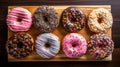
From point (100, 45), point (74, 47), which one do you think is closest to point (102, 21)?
point (100, 45)

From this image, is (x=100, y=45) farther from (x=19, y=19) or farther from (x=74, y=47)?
(x=19, y=19)

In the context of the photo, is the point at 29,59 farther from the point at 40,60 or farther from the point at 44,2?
the point at 44,2

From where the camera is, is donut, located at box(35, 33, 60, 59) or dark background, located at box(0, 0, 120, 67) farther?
dark background, located at box(0, 0, 120, 67)

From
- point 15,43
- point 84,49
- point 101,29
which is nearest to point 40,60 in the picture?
point 15,43

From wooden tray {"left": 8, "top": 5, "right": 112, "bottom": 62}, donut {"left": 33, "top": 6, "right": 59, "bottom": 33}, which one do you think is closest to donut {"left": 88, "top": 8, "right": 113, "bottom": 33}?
wooden tray {"left": 8, "top": 5, "right": 112, "bottom": 62}

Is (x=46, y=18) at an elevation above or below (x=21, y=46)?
above

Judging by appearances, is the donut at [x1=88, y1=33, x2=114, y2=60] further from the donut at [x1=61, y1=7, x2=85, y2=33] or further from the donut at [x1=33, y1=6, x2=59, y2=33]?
the donut at [x1=33, y1=6, x2=59, y2=33]
